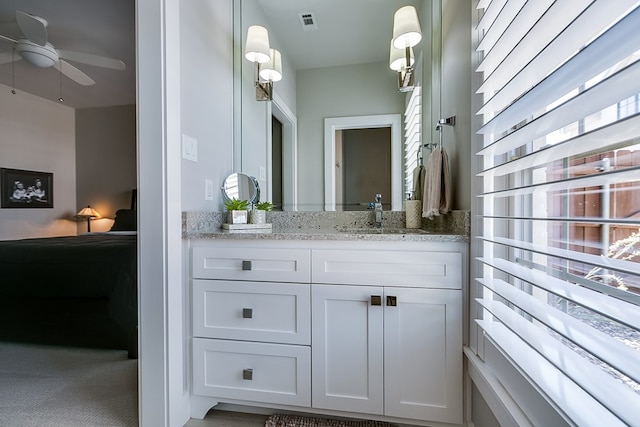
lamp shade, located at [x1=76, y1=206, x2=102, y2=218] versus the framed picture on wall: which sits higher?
the framed picture on wall

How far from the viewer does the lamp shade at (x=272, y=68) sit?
186cm

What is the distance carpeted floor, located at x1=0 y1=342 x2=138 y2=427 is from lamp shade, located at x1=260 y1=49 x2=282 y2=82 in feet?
6.68

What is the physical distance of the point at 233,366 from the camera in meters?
1.29

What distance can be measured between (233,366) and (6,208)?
384 centimetres

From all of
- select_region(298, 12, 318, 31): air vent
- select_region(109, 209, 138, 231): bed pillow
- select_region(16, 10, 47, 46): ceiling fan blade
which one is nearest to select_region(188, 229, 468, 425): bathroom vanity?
select_region(298, 12, 318, 31): air vent

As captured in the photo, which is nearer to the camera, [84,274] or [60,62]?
[84,274]

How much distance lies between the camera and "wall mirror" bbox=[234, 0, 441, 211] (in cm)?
175

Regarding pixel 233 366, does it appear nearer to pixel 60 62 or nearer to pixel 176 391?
pixel 176 391

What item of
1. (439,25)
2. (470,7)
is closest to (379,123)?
(439,25)

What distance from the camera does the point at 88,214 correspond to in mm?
3730

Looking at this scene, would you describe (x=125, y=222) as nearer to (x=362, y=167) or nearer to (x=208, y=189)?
(x=208, y=189)

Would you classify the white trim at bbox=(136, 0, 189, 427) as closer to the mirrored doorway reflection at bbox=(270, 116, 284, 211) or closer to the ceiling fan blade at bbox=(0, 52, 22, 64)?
the mirrored doorway reflection at bbox=(270, 116, 284, 211)

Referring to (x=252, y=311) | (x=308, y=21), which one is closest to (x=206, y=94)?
(x=308, y=21)

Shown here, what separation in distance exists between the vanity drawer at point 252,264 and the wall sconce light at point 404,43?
125 centimetres
